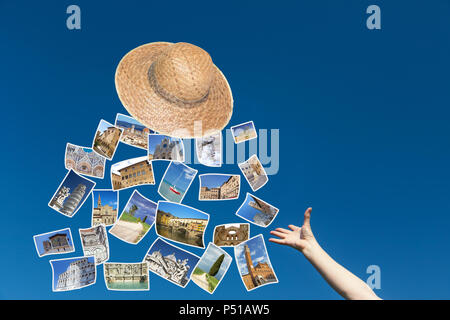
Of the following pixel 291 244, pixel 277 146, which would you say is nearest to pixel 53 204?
pixel 277 146

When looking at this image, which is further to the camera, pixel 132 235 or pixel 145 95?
pixel 132 235

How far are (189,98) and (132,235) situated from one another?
1.10 meters

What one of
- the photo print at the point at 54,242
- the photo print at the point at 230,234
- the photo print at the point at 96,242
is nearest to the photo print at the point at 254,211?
the photo print at the point at 230,234

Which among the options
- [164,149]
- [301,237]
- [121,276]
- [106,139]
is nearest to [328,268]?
[301,237]

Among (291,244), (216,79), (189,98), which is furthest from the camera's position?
(216,79)

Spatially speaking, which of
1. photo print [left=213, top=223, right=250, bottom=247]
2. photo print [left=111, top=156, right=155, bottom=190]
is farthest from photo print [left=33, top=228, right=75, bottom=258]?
photo print [left=213, top=223, right=250, bottom=247]

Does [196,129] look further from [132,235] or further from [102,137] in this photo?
[132,235]

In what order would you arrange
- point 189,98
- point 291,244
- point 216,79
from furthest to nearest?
point 216,79 → point 189,98 → point 291,244

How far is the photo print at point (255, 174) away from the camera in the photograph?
10.0 ft

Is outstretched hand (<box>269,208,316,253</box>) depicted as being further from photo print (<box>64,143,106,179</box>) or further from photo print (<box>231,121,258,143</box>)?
photo print (<box>64,143,106,179</box>)

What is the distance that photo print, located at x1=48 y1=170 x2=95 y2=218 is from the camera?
2936 mm

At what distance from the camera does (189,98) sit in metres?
2.66

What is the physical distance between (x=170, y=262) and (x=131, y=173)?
71 cm

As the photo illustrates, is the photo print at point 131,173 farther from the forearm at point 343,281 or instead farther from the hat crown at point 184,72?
the forearm at point 343,281
